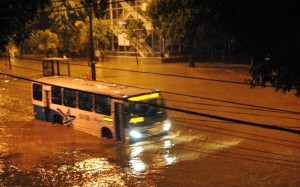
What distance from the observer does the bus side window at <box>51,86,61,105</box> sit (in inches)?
838

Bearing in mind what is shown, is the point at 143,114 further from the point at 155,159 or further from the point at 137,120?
the point at 155,159

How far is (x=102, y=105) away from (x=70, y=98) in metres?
2.44

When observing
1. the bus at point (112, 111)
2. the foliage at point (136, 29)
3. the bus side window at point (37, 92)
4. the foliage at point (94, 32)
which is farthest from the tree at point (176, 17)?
the bus at point (112, 111)

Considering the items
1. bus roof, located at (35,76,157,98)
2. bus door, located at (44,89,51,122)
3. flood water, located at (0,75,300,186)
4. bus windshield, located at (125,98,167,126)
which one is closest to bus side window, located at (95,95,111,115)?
bus roof, located at (35,76,157,98)

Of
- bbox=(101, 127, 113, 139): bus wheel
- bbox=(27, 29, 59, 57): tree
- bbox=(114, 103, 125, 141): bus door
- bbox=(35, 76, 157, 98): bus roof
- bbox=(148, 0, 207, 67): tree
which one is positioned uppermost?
bbox=(148, 0, 207, 67): tree

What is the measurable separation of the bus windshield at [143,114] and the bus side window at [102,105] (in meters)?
0.91

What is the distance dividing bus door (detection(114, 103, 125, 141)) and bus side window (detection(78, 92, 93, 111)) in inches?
64.7

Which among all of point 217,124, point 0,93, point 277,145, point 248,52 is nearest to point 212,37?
point 0,93

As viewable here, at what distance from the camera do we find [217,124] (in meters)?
20.9

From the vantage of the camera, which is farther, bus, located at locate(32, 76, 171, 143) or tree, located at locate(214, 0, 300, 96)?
bus, located at locate(32, 76, 171, 143)

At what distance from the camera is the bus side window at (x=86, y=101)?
19.2 metres

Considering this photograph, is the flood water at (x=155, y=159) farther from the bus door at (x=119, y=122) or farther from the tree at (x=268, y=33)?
the tree at (x=268, y=33)

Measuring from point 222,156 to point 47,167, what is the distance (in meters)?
5.94

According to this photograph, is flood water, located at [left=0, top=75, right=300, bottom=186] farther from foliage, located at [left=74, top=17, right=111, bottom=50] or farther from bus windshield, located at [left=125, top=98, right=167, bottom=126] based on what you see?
foliage, located at [left=74, top=17, right=111, bottom=50]
